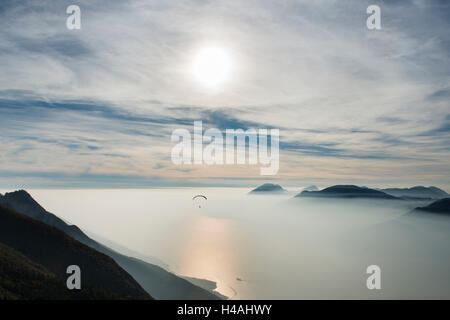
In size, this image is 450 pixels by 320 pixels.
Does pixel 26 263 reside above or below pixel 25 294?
above
